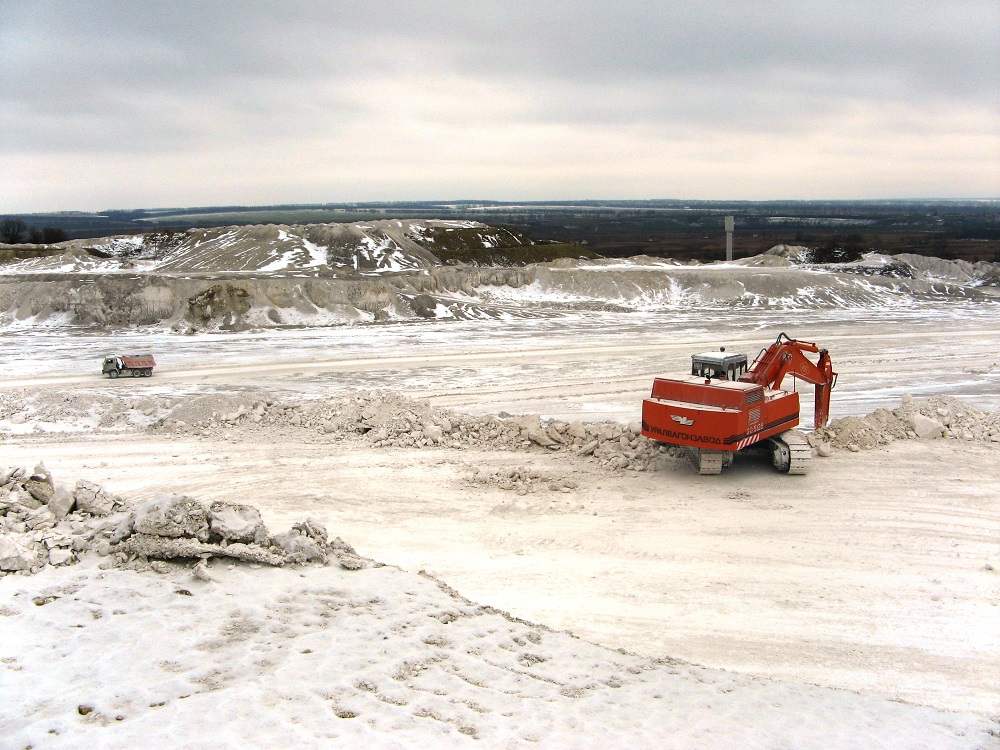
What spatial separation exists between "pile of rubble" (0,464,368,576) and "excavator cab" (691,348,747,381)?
7802 millimetres

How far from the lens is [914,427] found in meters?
15.8

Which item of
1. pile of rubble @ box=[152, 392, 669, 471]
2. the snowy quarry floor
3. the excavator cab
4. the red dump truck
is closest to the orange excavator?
the excavator cab

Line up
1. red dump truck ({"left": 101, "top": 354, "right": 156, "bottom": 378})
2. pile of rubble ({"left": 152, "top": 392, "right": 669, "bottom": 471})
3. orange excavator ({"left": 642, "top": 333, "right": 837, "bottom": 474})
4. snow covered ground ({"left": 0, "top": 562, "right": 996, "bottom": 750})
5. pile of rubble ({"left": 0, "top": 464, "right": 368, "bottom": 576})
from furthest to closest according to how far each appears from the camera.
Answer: red dump truck ({"left": 101, "top": 354, "right": 156, "bottom": 378}) → pile of rubble ({"left": 152, "top": 392, "right": 669, "bottom": 471}) → orange excavator ({"left": 642, "top": 333, "right": 837, "bottom": 474}) → pile of rubble ({"left": 0, "top": 464, "right": 368, "bottom": 576}) → snow covered ground ({"left": 0, "top": 562, "right": 996, "bottom": 750})

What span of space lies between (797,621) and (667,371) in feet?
52.7

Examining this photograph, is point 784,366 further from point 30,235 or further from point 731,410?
A: point 30,235

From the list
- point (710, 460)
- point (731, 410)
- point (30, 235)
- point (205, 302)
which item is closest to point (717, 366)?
point (731, 410)

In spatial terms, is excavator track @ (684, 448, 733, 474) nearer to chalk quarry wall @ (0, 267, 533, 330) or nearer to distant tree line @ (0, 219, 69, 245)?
chalk quarry wall @ (0, 267, 533, 330)

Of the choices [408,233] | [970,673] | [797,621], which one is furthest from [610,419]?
[408,233]

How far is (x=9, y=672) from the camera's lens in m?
5.96

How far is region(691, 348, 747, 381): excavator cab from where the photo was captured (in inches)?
566

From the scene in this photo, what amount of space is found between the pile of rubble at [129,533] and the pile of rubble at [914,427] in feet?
34.2

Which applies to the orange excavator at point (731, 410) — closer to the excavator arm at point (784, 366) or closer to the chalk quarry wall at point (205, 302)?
the excavator arm at point (784, 366)

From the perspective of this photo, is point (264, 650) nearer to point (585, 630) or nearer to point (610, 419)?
point (585, 630)

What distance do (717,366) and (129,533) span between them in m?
10.0
